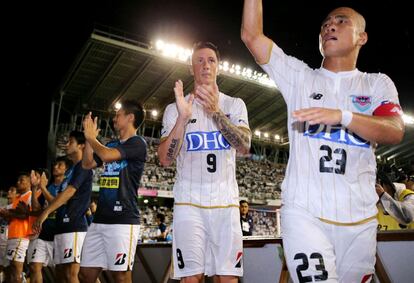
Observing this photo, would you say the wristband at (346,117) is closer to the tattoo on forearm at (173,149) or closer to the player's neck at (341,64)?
the player's neck at (341,64)

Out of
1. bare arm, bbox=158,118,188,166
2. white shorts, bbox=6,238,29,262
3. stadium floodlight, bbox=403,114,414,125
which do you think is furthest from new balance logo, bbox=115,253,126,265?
stadium floodlight, bbox=403,114,414,125

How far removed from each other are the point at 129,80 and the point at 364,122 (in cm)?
2690

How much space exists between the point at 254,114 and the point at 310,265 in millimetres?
32295

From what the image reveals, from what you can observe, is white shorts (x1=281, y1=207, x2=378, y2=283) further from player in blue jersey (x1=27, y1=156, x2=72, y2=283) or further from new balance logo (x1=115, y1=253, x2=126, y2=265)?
player in blue jersey (x1=27, y1=156, x2=72, y2=283)

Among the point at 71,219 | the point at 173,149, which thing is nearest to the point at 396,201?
the point at 173,149

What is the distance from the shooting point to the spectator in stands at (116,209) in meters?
4.12

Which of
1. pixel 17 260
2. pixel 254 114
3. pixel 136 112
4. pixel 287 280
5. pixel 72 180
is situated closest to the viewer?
pixel 287 280

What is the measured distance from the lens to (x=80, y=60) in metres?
26.0

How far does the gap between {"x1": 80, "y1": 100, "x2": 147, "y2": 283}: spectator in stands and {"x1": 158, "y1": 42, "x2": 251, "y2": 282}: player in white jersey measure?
99 centimetres

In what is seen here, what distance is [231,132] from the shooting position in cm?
323

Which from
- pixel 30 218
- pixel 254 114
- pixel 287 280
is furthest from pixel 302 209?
pixel 254 114

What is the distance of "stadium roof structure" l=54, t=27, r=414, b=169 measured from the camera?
25.8 m

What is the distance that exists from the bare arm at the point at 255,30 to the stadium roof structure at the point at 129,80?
2331cm

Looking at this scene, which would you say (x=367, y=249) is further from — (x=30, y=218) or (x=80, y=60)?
(x=80, y=60)
